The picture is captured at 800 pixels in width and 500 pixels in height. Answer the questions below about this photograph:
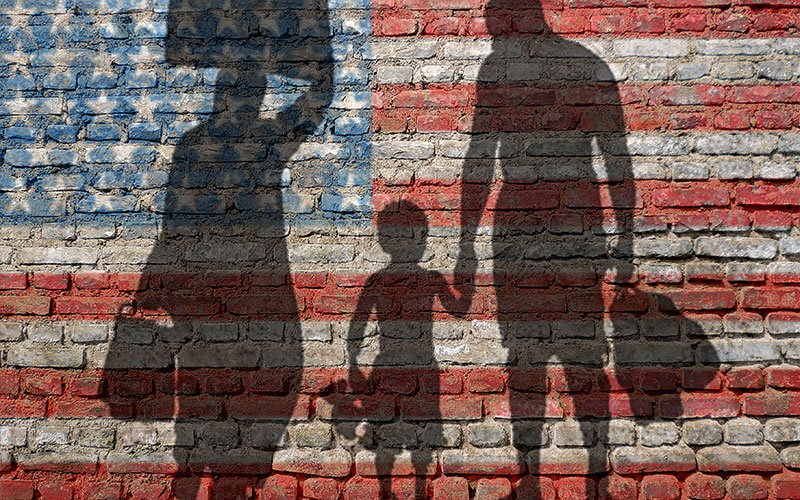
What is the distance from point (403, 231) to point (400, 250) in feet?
0.25

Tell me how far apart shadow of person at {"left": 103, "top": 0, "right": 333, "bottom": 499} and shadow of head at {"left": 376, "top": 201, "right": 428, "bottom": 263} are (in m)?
0.39

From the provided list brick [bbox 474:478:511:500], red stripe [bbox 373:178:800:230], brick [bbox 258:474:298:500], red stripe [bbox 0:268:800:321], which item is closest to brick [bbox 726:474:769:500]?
red stripe [bbox 0:268:800:321]

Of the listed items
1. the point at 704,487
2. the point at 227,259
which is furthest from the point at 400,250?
the point at 704,487

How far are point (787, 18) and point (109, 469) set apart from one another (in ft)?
10.5

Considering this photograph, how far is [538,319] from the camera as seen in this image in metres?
2.47

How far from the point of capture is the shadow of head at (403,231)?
2.50m

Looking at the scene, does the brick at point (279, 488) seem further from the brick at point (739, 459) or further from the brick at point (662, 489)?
the brick at point (739, 459)

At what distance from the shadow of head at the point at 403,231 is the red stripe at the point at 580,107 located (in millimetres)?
323

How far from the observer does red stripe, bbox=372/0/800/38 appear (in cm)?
259

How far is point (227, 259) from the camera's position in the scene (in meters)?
2.52

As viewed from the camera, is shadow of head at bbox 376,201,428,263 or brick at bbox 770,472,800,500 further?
shadow of head at bbox 376,201,428,263

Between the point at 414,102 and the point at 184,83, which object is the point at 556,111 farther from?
the point at 184,83

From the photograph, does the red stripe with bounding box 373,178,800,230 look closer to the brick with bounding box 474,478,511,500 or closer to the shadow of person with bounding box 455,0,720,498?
the shadow of person with bounding box 455,0,720,498

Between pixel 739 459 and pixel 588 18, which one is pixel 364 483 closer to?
pixel 739 459
